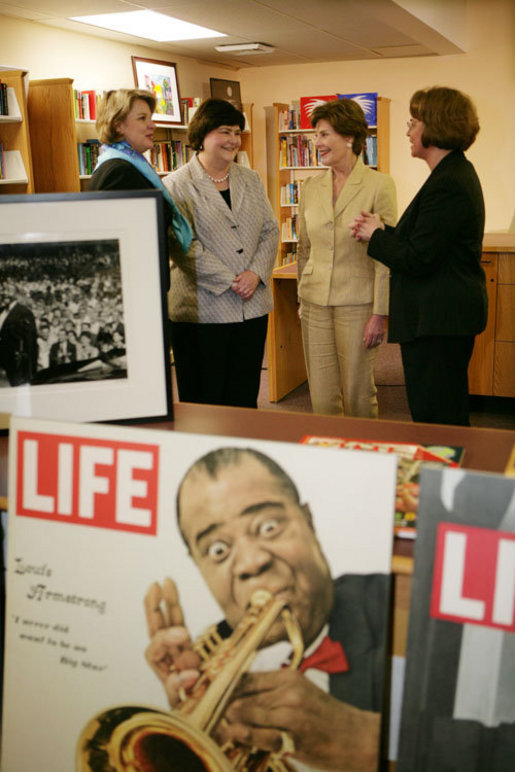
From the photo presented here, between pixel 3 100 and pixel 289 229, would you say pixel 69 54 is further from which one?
pixel 289 229

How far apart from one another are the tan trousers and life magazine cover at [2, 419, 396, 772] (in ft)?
5.87

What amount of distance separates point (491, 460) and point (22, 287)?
94 centimetres

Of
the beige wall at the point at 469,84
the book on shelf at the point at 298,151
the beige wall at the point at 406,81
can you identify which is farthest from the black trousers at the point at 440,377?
the book on shelf at the point at 298,151

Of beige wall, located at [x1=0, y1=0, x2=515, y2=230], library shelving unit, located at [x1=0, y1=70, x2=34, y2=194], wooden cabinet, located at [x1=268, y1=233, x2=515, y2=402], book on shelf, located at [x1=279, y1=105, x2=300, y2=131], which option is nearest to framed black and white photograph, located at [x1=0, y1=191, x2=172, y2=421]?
wooden cabinet, located at [x1=268, y1=233, x2=515, y2=402]

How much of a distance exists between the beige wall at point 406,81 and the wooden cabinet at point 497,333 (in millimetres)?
3527

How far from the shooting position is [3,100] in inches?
186

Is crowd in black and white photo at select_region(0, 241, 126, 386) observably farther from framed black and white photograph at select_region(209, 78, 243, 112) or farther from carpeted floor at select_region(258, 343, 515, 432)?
framed black and white photograph at select_region(209, 78, 243, 112)

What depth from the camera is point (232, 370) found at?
2.83 meters

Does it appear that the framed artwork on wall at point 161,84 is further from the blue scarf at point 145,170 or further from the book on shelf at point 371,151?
the blue scarf at point 145,170

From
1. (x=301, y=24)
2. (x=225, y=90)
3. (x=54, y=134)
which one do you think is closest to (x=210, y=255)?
(x=54, y=134)

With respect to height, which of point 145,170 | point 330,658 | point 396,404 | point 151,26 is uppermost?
point 151,26

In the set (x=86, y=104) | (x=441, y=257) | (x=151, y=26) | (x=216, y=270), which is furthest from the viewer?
(x=151, y=26)

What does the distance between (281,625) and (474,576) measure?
27cm

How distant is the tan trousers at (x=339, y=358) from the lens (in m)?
2.80
